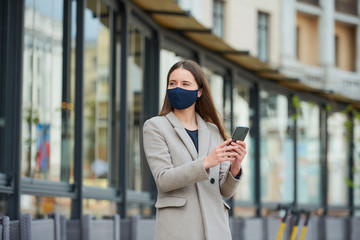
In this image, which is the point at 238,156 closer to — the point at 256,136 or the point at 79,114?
the point at 79,114

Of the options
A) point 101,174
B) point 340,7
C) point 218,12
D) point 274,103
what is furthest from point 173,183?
point 340,7

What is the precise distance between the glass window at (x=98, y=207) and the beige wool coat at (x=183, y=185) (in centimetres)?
562

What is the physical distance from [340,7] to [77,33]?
34.6m

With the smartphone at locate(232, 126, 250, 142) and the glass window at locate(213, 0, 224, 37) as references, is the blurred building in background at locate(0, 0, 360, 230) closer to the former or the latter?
the smartphone at locate(232, 126, 250, 142)

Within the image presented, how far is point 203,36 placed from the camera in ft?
46.5

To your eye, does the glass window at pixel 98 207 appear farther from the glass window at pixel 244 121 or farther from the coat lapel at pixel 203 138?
the glass window at pixel 244 121

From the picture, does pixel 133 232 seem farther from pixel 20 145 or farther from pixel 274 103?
pixel 274 103

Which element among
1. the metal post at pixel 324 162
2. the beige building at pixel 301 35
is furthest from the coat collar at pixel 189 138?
the beige building at pixel 301 35

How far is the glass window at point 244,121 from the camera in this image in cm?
1786

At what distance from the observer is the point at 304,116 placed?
856 inches

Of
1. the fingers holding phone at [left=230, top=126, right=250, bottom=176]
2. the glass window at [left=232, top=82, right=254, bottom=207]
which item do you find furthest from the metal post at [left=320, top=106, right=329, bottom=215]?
the fingers holding phone at [left=230, top=126, right=250, bottom=176]

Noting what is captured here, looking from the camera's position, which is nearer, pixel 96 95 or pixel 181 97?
pixel 181 97

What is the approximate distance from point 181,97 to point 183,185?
0.48 metres

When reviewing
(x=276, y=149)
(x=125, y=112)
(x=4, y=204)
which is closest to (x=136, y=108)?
(x=125, y=112)
